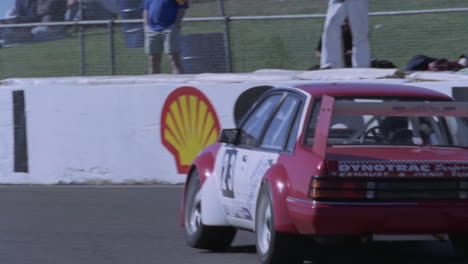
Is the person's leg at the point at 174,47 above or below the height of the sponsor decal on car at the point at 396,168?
above

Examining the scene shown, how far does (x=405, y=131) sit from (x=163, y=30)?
860 centimetres

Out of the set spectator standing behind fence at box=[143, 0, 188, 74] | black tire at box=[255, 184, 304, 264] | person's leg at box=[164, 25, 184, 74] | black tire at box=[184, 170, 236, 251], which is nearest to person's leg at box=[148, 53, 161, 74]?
spectator standing behind fence at box=[143, 0, 188, 74]

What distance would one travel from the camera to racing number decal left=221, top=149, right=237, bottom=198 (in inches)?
300

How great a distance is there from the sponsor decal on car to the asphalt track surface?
1369 millimetres

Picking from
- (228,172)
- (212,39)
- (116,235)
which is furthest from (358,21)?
(228,172)

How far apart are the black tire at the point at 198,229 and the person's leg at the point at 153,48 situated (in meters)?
7.09

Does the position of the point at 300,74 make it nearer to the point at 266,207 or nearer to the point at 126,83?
the point at 126,83

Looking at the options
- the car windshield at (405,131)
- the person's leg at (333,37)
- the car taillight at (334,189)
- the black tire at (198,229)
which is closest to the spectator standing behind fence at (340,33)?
the person's leg at (333,37)

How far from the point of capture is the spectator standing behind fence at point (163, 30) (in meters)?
15.3

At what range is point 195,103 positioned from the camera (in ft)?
41.9

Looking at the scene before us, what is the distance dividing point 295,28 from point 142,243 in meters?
8.22

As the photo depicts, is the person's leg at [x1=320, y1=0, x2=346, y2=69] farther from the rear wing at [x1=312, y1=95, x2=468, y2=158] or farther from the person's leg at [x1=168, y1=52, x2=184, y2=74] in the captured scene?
the rear wing at [x1=312, y1=95, x2=468, y2=158]

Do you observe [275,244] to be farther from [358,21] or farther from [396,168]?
[358,21]

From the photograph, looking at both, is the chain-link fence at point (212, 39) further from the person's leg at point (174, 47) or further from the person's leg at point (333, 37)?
the person's leg at point (333, 37)
